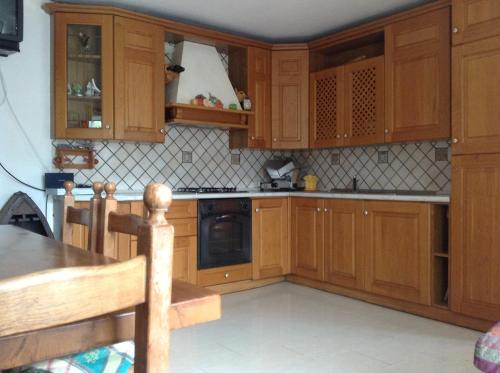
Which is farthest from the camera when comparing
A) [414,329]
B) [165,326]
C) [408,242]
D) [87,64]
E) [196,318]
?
[87,64]

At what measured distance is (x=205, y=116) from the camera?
3.83 m

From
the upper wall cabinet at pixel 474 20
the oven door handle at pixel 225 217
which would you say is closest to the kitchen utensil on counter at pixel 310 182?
the oven door handle at pixel 225 217

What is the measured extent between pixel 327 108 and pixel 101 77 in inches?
74.9

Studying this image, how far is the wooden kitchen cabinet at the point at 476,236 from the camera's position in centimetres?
273

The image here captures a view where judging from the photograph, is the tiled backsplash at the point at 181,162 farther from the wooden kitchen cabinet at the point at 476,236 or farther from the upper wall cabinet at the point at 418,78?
the wooden kitchen cabinet at the point at 476,236

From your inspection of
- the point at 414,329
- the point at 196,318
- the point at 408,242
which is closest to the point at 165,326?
the point at 196,318

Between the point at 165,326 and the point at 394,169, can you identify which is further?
the point at 394,169

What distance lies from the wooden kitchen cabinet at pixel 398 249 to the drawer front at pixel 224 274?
995 mm

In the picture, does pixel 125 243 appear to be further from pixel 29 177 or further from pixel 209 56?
pixel 209 56

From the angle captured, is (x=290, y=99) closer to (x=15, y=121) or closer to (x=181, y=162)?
(x=181, y=162)

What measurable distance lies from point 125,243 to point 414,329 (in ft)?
6.61

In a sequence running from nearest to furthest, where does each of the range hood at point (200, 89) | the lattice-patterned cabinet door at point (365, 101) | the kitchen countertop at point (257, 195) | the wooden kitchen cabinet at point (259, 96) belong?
the kitchen countertop at point (257, 195), the lattice-patterned cabinet door at point (365, 101), the range hood at point (200, 89), the wooden kitchen cabinet at point (259, 96)

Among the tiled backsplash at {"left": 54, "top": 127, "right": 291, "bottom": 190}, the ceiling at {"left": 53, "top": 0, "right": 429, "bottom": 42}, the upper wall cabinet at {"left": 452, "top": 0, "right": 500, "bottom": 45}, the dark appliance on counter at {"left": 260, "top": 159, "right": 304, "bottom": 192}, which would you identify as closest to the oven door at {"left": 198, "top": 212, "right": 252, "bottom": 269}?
the tiled backsplash at {"left": 54, "top": 127, "right": 291, "bottom": 190}

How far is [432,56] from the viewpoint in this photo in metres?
3.23
